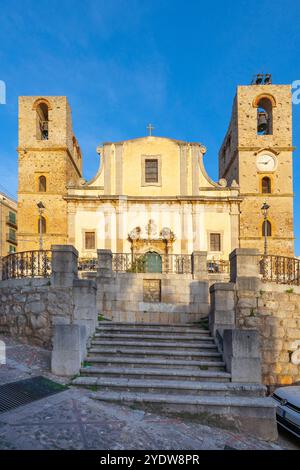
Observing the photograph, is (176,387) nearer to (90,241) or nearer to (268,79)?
(90,241)

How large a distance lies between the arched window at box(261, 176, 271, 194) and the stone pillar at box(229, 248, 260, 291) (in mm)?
17960

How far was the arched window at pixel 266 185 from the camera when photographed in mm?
25016

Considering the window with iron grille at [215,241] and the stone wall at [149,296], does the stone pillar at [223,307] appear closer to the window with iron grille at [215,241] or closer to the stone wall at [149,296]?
the stone wall at [149,296]

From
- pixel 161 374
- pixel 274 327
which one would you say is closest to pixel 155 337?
pixel 161 374

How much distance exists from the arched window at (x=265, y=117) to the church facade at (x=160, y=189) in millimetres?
92

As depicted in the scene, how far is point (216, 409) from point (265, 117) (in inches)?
1102

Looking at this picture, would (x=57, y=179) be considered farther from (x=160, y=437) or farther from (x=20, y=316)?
(x=160, y=437)

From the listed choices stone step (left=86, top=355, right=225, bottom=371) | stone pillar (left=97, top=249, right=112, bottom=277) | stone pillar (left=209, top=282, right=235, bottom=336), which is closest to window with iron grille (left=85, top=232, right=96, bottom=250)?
stone pillar (left=97, top=249, right=112, bottom=277)

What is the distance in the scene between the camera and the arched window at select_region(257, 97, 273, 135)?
2623cm

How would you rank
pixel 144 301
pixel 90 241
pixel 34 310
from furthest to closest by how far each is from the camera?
pixel 90 241, pixel 144 301, pixel 34 310

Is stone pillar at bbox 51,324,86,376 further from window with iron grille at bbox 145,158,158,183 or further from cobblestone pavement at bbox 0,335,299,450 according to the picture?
window with iron grille at bbox 145,158,158,183

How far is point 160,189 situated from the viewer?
2217cm
